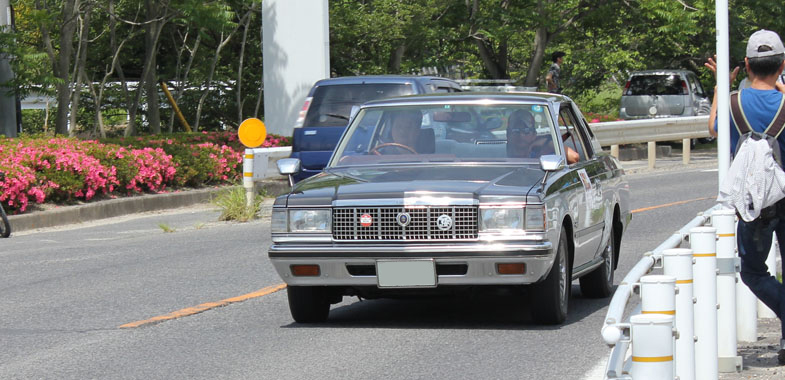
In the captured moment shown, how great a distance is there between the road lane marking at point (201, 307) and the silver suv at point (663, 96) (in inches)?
901

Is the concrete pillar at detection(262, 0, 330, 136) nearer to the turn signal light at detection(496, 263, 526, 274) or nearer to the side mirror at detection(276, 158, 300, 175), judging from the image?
the side mirror at detection(276, 158, 300, 175)

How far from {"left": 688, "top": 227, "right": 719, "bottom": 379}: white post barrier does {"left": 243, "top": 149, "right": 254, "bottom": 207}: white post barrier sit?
1141cm

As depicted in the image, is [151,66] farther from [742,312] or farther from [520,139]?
[742,312]

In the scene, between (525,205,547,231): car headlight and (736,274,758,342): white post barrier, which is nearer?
(736,274,758,342): white post barrier

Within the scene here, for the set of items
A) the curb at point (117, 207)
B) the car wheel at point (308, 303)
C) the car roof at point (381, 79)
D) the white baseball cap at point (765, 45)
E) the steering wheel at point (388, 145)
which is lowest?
the curb at point (117, 207)

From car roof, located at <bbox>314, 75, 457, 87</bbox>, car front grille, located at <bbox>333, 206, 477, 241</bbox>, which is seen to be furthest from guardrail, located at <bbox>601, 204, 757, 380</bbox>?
car roof, located at <bbox>314, 75, 457, 87</bbox>

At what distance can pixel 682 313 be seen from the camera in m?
5.40

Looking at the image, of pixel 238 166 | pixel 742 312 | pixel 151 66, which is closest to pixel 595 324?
pixel 742 312

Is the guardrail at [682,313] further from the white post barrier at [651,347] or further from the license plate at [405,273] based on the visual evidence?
the license plate at [405,273]

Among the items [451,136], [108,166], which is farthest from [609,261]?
[108,166]

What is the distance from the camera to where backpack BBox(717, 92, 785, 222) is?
6512mm

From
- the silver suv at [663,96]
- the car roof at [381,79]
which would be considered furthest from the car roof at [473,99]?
the silver suv at [663,96]

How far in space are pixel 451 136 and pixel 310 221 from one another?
1671 mm

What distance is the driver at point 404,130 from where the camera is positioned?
30.6 feet
